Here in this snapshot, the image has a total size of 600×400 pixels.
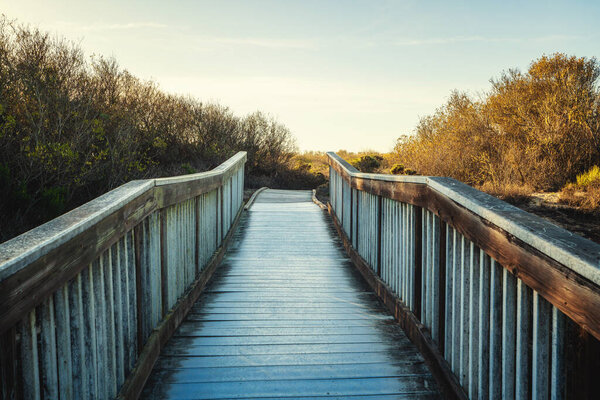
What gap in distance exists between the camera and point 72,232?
1.54 metres

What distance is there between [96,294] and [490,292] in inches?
70.1

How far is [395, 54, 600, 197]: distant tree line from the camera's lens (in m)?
12.4

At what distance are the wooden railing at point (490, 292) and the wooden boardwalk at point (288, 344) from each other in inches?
9.7

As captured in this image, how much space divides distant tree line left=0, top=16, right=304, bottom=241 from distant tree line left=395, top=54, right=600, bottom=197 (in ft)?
33.9

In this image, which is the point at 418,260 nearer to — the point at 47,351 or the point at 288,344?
the point at 288,344

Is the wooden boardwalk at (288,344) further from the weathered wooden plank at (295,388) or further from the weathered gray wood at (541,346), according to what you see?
the weathered gray wood at (541,346)

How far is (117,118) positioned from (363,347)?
13.0 meters

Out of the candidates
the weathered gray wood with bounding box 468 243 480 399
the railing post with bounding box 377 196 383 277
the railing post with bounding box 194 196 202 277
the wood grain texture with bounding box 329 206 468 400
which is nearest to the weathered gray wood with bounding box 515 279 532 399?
the weathered gray wood with bounding box 468 243 480 399

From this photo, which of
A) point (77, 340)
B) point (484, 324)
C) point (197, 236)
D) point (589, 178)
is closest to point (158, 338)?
point (77, 340)

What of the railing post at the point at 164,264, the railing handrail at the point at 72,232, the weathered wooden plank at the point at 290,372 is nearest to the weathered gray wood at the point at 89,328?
the railing handrail at the point at 72,232

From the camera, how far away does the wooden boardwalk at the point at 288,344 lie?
2438 mm

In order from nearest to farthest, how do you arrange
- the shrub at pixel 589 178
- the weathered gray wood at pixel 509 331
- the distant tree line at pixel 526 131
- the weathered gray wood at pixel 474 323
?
the weathered gray wood at pixel 509 331
the weathered gray wood at pixel 474 323
the shrub at pixel 589 178
the distant tree line at pixel 526 131

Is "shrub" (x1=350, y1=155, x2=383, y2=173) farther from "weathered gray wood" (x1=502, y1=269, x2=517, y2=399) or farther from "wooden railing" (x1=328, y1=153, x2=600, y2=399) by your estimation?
"weathered gray wood" (x1=502, y1=269, x2=517, y2=399)

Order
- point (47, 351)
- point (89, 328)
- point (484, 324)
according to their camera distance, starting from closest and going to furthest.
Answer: point (47, 351) → point (89, 328) → point (484, 324)
